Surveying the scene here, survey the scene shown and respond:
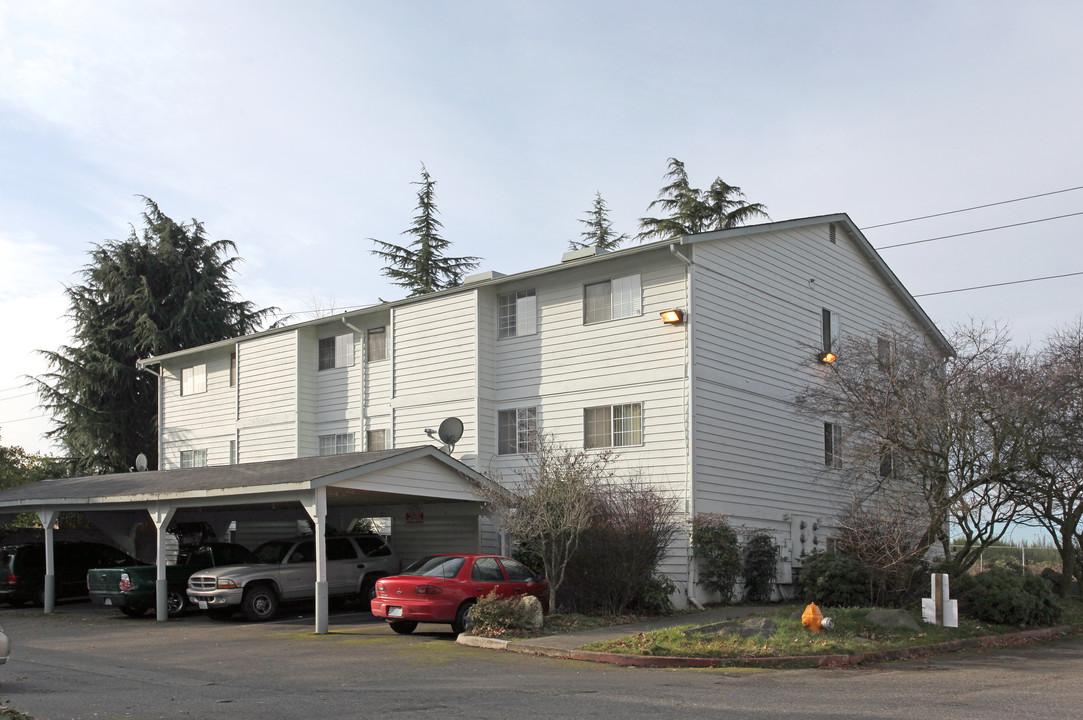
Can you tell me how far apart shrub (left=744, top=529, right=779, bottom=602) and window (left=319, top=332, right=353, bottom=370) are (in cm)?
1259

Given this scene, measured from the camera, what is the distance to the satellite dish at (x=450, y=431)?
23.4m

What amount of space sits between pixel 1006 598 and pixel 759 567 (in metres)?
5.34

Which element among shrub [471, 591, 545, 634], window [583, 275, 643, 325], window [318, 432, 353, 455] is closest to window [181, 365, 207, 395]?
window [318, 432, 353, 455]

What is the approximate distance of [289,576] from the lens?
2103 centimetres

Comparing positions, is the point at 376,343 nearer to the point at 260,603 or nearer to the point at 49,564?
the point at 260,603

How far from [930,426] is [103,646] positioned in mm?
14869

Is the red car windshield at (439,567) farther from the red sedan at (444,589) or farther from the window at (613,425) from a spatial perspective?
the window at (613,425)

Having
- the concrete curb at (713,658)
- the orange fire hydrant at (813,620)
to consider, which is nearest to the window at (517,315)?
the concrete curb at (713,658)

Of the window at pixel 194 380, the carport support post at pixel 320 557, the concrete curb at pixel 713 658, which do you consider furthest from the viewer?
the window at pixel 194 380

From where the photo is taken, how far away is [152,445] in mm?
42812

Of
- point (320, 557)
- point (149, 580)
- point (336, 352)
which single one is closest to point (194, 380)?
point (336, 352)

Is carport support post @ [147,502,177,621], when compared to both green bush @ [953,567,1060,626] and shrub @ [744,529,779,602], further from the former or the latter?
green bush @ [953,567,1060,626]

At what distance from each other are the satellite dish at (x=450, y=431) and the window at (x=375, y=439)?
4.41 meters

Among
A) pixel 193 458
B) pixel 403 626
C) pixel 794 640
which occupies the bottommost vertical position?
pixel 403 626
